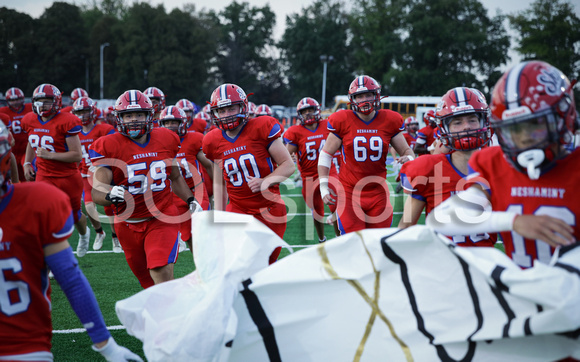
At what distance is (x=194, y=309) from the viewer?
2568 millimetres

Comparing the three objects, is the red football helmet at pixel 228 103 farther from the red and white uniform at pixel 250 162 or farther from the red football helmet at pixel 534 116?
the red football helmet at pixel 534 116

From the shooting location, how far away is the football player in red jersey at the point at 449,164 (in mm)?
3531

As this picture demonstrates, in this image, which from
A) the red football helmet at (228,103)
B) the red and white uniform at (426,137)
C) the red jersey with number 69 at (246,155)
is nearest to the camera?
the red football helmet at (228,103)

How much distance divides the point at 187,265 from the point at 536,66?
5989 mm

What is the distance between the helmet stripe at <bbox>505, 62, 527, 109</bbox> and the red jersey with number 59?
0.29 meters

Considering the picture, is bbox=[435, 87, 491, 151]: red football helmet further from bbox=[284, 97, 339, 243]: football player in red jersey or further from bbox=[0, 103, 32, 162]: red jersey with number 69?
bbox=[0, 103, 32, 162]: red jersey with number 69

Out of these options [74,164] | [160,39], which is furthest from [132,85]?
[74,164]

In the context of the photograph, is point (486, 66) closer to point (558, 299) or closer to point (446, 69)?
point (446, 69)

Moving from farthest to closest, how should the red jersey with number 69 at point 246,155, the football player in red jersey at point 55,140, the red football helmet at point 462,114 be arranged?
the football player in red jersey at point 55,140 → the red jersey with number 69 at point 246,155 → the red football helmet at point 462,114

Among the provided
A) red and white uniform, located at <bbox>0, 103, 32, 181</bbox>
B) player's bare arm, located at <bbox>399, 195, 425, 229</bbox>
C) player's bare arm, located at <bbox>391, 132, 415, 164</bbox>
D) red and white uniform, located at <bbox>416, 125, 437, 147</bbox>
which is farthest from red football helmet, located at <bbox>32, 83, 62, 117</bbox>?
red and white uniform, located at <bbox>416, 125, 437, 147</bbox>

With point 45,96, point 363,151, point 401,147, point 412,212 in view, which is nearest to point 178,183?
point 363,151

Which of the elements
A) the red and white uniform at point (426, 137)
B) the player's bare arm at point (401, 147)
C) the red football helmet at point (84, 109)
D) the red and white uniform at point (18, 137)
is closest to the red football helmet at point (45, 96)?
the red football helmet at point (84, 109)

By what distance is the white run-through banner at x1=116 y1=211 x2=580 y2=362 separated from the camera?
238 centimetres

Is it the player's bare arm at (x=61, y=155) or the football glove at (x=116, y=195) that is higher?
the player's bare arm at (x=61, y=155)
